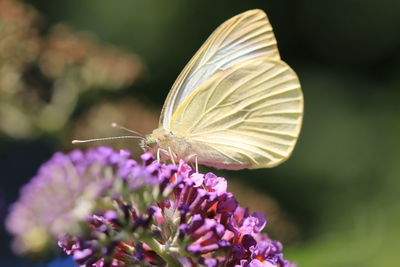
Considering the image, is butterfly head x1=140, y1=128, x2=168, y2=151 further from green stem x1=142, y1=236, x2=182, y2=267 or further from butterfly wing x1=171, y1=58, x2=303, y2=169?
green stem x1=142, y1=236, x2=182, y2=267

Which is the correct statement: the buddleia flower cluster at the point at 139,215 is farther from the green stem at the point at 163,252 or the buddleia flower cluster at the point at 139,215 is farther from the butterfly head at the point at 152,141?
the butterfly head at the point at 152,141

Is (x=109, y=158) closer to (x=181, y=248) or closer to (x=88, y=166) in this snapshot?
(x=88, y=166)

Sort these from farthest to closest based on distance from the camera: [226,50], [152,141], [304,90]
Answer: [304,90] → [226,50] → [152,141]

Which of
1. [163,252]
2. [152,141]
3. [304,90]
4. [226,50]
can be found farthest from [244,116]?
[304,90]

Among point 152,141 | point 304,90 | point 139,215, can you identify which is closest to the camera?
point 139,215

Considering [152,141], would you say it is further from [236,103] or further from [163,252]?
[163,252]
